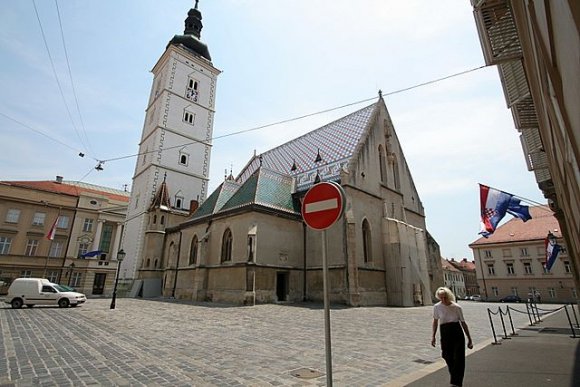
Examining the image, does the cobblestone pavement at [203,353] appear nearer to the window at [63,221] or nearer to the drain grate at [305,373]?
the drain grate at [305,373]

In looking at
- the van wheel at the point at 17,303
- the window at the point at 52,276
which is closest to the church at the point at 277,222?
the van wheel at the point at 17,303

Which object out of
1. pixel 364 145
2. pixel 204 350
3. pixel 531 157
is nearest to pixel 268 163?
pixel 364 145

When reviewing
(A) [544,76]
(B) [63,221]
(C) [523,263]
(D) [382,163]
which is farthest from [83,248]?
(C) [523,263]

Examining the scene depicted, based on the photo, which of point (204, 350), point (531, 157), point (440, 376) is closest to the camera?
point (440, 376)

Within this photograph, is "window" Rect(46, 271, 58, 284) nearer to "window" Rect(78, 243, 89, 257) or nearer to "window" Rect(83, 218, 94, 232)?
"window" Rect(78, 243, 89, 257)

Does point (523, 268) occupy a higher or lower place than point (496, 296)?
higher

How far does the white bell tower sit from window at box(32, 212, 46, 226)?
36.5 feet

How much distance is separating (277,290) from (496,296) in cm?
4314

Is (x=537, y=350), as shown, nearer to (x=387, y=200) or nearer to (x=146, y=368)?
(x=146, y=368)

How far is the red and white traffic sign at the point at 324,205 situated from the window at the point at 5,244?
44.1 m

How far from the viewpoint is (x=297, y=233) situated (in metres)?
22.5

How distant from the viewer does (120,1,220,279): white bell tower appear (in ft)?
106

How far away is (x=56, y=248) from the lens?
36.2 m

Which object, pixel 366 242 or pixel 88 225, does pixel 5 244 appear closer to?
pixel 88 225
